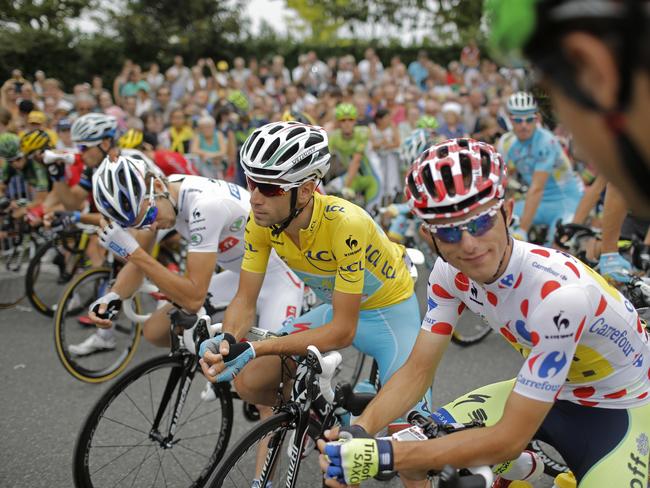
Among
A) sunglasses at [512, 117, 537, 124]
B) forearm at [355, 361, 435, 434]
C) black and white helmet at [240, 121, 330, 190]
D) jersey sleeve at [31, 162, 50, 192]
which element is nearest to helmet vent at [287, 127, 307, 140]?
black and white helmet at [240, 121, 330, 190]

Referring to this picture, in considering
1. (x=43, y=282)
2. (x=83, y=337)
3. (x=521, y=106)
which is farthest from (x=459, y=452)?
(x=43, y=282)

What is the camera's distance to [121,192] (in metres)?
3.45

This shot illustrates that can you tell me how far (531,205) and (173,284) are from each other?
3822 millimetres

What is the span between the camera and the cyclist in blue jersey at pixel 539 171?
5828mm

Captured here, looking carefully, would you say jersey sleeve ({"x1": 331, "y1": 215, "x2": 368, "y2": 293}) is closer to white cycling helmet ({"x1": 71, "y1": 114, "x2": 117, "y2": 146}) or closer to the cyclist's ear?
the cyclist's ear

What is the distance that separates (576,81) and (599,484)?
1610 millimetres

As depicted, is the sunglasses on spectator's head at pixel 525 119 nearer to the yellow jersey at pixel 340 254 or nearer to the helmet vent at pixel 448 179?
the yellow jersey at pixel 340 254

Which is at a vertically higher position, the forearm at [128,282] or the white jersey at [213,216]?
the white jersey at [213,216]

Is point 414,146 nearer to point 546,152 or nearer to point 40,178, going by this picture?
point 546,152

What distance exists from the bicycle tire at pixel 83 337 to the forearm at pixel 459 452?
3613 mm

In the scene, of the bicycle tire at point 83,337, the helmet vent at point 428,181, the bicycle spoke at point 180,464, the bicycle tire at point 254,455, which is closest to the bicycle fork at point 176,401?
the bicycle spoke at point 180,464

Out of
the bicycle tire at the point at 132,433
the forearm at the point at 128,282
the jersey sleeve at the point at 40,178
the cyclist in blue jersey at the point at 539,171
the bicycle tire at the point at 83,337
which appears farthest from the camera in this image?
the jersey sleeve at the point at 40,178

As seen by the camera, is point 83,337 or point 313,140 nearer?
point 313,140

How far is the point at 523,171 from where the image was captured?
6320 mm
